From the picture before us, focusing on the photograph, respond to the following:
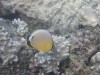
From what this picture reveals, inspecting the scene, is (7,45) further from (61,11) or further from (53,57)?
(61,11)

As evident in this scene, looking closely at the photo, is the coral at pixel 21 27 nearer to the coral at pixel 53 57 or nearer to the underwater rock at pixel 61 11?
the underwater rock at pixel 61 11

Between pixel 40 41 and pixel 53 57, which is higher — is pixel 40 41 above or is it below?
above

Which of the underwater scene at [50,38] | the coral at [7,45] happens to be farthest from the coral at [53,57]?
the coral at [7,45]

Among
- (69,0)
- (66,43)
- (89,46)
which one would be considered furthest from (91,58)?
(69,0)

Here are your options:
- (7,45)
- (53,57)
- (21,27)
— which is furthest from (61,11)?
(7,45)

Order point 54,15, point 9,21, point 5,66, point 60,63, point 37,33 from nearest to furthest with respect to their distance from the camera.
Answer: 1. point 37,33
2. point 5,66
3. point 60,63
4. point 9,21
5. point 54,15

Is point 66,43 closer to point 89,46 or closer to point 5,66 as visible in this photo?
point 89,46
